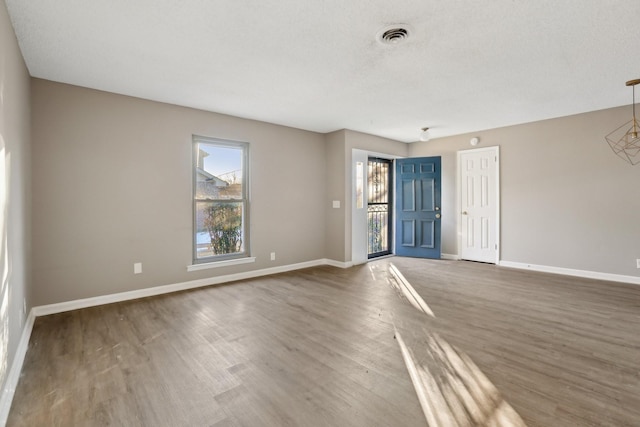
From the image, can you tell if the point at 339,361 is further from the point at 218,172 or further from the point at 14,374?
the point at 218,172

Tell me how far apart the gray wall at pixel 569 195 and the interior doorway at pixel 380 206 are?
2.03m

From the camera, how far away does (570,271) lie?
4.79m

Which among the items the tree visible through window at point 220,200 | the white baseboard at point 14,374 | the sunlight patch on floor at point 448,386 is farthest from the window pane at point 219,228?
the sunlight patch on floor at point 448,386

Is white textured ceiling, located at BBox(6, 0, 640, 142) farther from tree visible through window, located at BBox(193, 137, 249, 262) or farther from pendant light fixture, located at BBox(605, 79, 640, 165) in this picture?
tree visible through window, located at BBox(193, 137, 249, 262)

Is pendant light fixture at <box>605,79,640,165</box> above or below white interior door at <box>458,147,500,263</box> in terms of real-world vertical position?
above

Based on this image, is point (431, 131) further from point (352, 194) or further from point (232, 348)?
point (232, 348)

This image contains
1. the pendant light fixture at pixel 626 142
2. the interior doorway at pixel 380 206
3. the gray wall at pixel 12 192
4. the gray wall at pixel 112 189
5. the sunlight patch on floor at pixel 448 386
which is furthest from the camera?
the interior doorway at pixel 380 206

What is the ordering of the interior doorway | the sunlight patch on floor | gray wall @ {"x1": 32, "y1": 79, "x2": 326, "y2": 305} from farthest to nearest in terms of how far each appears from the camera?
the interior doorway < gray wall @ {"x1": 32, "y1": 79, "x2": 326, "y2": 305} < the sunlight patch on floor

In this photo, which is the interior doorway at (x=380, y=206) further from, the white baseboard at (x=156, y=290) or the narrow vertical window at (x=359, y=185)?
the white baseboard at (x=156, y=290)

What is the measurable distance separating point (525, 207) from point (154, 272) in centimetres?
597

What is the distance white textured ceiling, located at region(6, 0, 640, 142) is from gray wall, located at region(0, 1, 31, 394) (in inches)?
12.9

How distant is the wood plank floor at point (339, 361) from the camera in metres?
1.73

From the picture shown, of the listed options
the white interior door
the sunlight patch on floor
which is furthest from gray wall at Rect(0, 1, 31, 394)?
the white interior door

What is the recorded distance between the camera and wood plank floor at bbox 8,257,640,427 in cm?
173
